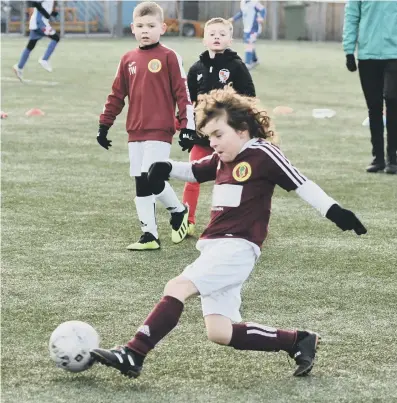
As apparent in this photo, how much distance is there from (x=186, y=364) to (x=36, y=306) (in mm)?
1305

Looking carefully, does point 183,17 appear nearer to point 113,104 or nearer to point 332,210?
point 113,104

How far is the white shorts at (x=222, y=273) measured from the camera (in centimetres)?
461

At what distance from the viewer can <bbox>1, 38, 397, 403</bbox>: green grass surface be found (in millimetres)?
4605

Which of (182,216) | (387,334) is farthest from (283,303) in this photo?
(182,216)

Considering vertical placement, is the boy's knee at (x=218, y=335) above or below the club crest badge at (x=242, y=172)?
below

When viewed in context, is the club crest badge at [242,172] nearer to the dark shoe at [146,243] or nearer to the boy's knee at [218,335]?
the boy's knee at [218,335]

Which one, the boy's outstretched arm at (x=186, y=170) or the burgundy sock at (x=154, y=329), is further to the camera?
the boy's outstretched arm at (x=186, y=170)

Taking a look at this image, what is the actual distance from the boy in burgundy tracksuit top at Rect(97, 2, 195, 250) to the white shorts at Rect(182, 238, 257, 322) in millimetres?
2740

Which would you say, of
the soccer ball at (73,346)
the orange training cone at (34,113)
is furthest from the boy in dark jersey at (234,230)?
the orange training cone at (34,113)

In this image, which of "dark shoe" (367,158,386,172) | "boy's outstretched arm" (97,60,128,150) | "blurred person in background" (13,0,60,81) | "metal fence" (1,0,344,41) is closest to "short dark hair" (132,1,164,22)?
"boy's outstretched arm" (97,60,128,150)

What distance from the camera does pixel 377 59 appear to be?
420 inches

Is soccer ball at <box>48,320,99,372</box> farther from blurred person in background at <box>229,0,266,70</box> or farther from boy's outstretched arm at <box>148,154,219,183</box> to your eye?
blurred person in background at <box>229,0,266,70</box>

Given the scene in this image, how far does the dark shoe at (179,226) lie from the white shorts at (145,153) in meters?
0.46

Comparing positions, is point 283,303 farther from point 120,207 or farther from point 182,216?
point 120,207
